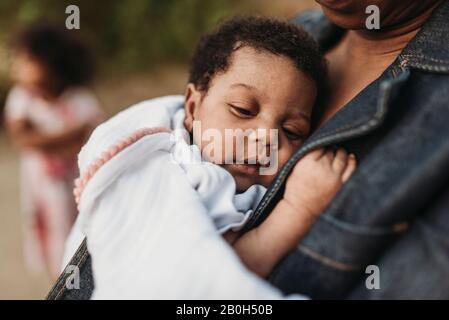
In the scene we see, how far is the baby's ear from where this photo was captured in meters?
1.60

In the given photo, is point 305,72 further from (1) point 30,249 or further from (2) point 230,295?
(1) point 30,249

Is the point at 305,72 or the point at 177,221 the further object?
the point at 305,72

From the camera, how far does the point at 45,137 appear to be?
3350mm

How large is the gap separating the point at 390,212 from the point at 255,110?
0.52 metres

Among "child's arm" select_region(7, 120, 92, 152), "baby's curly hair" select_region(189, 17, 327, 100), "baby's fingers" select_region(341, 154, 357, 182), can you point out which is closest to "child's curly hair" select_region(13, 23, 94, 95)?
"child's arm" select_region(7, 120, 92, 152)

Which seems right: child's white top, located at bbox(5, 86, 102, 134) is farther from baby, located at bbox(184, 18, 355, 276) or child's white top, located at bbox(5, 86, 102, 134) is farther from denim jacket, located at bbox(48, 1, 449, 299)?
denim jacket, located at bbox(48, 1, 449, 299)

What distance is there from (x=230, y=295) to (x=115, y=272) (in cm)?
26

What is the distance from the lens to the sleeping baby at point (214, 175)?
110 centimetres

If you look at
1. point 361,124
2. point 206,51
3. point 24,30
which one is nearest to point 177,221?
point 361,124

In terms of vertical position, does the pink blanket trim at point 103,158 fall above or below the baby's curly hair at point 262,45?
below

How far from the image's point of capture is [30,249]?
335 cm

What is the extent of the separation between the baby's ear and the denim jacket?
0.49m

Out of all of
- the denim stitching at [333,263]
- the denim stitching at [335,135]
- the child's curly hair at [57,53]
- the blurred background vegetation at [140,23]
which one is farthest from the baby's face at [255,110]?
the blurred background vegetation at [140,23]

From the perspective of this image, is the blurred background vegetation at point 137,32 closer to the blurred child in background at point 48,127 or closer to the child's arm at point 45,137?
the blurred child in background at point 48,127
